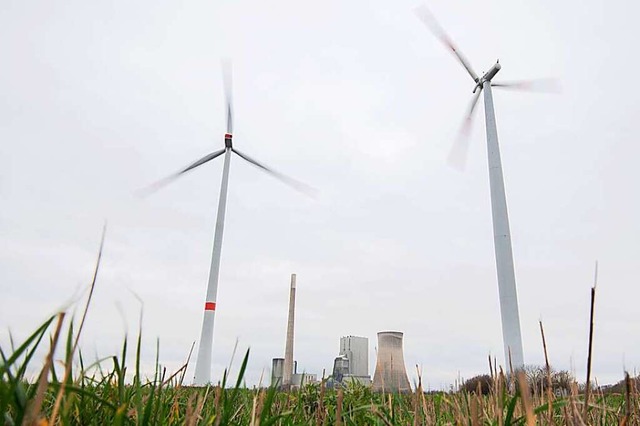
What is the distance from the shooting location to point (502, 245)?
2241 cm

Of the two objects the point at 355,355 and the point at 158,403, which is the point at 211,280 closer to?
the point at 355,355

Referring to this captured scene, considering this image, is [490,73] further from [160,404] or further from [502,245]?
[160,404]

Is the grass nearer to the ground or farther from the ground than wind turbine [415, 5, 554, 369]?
nearer to the ground

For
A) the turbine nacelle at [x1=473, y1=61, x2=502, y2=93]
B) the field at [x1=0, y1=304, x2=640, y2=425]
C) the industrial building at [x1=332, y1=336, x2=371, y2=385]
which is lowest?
the field at [x1=0, y1=304, x2=640, y2=425]

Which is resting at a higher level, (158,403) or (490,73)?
(490,73)

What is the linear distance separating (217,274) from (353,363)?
10.7 m

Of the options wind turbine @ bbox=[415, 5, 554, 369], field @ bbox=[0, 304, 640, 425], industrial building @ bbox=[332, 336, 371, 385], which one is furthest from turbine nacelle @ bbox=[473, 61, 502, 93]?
field @ bbox=[0, 304, 640, 425]

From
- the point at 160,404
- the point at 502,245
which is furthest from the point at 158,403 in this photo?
the point at 502,245

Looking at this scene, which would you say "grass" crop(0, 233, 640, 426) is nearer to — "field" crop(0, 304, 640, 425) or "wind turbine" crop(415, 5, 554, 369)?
"field" crop(0, 304, 640, 425)

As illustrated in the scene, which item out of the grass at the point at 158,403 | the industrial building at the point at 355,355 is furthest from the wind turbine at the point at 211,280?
the grass at the point at 158,403

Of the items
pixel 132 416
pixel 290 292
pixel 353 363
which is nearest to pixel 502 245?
pixel 353 363

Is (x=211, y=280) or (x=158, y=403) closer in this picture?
(x=158, y=403)

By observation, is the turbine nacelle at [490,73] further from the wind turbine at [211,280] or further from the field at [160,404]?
the field at [160,404]

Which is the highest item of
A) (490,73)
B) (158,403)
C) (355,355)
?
(490,73)
